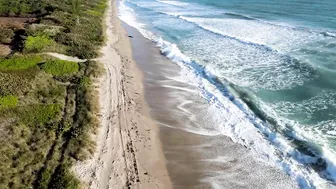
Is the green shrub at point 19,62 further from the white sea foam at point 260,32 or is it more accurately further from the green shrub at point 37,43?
the white sea foam at point 260,32

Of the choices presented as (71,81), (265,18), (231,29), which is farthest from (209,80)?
(265,18)

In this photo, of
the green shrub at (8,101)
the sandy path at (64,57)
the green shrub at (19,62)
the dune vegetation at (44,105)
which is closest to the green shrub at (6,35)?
the dune vegetation at (44,105)

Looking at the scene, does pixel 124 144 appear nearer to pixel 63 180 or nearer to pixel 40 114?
pixel 63 180

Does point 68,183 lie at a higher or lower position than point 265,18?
lower

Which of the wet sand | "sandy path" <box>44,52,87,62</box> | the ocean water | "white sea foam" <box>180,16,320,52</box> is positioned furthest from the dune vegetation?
"white sea foam" <box>180,16,320,52</box>

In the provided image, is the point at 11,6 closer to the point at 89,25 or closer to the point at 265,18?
the point at 89,25

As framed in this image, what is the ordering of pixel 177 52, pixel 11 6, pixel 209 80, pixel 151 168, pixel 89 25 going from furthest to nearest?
1. pixel 11 6
2. pixel 89 25
3. pixel 177 52
4. pixel 209 80
5. pixel 151 168

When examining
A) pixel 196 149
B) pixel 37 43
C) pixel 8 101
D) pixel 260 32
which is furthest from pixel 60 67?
pixel 260 32
